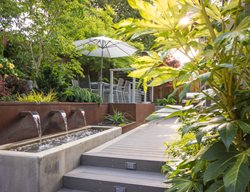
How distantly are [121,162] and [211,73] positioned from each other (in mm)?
2664

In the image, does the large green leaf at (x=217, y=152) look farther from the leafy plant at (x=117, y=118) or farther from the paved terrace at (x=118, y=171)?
the leafy plant at (x=117, y=118)

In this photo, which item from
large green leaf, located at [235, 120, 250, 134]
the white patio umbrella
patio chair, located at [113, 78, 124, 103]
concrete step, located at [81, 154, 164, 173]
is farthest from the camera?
patio chair, located at [113, 78, 124, 103]

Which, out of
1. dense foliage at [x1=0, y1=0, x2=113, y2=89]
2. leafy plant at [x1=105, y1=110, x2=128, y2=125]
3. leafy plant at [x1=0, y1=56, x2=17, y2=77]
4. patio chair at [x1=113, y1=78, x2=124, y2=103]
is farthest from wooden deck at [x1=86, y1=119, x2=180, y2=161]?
patio chair at [x1=113, y1=78, x2=124, y2=103]

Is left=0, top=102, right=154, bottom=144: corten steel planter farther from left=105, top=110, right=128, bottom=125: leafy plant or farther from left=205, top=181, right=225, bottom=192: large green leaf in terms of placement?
left=205, top=181, right=225, bottom=192: large green leaf

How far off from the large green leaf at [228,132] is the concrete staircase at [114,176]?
1852mm

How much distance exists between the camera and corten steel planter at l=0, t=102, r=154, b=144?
4.03m

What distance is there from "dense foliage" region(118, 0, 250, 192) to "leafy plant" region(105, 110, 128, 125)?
205 inches

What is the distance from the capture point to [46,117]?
195 inches

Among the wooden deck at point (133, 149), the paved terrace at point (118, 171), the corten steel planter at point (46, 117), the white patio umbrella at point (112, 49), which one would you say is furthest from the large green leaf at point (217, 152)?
the white patio umbrella at point (112, 49)

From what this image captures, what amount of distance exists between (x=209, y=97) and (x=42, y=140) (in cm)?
350

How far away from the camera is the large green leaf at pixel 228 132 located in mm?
1226

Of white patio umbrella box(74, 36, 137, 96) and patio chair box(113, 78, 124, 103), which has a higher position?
white patio umbrella box(74, 36, 137, 96)

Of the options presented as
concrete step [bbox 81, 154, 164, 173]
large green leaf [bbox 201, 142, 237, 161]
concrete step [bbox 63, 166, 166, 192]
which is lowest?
concrete step [bbox 63, 166, 166, 192]

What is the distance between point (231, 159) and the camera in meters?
1.34
